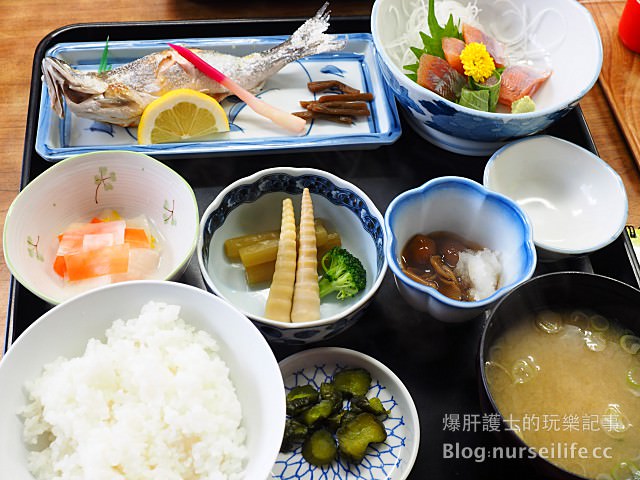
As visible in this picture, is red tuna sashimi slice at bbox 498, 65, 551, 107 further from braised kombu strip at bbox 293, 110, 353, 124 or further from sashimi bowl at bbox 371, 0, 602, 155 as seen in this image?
braised kombu strip at bbox 293, 110, 353, 124

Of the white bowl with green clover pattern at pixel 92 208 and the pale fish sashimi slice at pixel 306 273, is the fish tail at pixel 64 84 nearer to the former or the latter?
the white bowl with green clover pattern at pixel 92 208

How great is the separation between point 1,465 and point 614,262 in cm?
177

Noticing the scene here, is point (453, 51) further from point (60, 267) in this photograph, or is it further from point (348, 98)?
point (60, 267)

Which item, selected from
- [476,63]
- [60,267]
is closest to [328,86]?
[476,63]

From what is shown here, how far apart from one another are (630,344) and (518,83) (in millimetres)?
1026

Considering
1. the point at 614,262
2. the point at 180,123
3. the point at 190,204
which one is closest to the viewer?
the point at 190,204

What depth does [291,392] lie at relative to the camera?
1.50 metres

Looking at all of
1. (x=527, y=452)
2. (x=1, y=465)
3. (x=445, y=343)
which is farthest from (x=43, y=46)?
(x=527, y=452)

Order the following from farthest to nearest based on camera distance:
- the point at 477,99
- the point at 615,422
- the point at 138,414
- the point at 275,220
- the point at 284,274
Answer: the point at 477,99 < the point at 275,220 < the point at 284,274 < the point at 615,422 < the point at 138,414

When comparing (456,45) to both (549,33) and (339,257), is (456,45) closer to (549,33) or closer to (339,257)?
(549,33)

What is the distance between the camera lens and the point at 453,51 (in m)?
2.08

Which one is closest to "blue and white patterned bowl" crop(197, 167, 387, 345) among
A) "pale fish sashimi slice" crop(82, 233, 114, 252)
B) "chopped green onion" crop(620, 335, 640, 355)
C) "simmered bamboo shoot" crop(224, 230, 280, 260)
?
"simmered bamboo shoot" crop(224, 230, 280, 260)

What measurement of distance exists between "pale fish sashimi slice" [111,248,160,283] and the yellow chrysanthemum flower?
123 centimetres

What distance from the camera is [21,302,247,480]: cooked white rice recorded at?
117 centimetres
